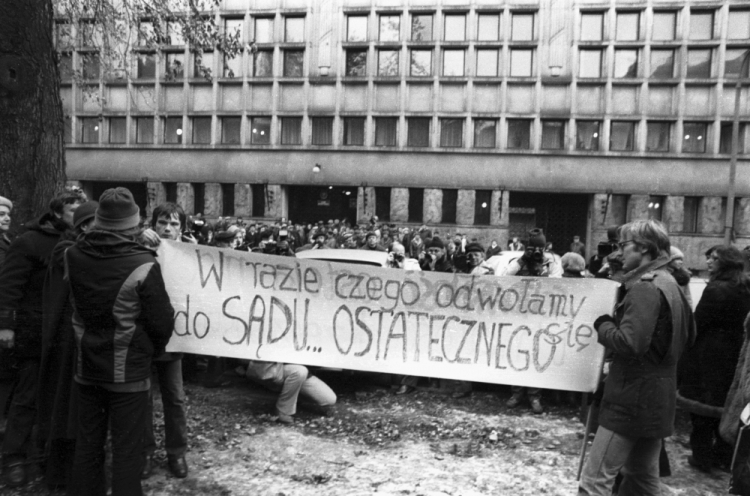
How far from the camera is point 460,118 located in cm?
2681

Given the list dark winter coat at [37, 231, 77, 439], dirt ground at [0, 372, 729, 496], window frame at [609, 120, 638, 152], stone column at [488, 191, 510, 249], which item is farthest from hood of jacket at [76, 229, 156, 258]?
window frame at [609, 120, 638, 152]

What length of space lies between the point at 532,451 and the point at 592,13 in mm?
26294

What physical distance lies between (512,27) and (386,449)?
84.5 feet

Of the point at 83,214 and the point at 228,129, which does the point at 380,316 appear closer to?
the point at 83,214

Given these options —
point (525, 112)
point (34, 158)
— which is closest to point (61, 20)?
point (34, 158)

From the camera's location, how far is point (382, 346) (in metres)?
5.18

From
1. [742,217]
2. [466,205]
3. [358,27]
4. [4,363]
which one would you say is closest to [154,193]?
[358,27]

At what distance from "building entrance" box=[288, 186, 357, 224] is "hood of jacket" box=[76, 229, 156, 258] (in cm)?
2510

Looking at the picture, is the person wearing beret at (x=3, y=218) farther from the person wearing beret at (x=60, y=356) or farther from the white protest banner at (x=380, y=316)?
the white protest banner at (x=380, y=316)

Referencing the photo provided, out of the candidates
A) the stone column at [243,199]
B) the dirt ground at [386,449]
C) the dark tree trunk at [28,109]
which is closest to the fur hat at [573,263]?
the dirt ground at [386,449]

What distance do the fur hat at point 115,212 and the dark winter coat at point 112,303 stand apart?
0.21 feet

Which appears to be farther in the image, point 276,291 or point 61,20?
point 61,20

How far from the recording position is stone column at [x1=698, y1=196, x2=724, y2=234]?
2541cm

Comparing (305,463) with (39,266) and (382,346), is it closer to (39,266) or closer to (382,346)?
(382,346)
